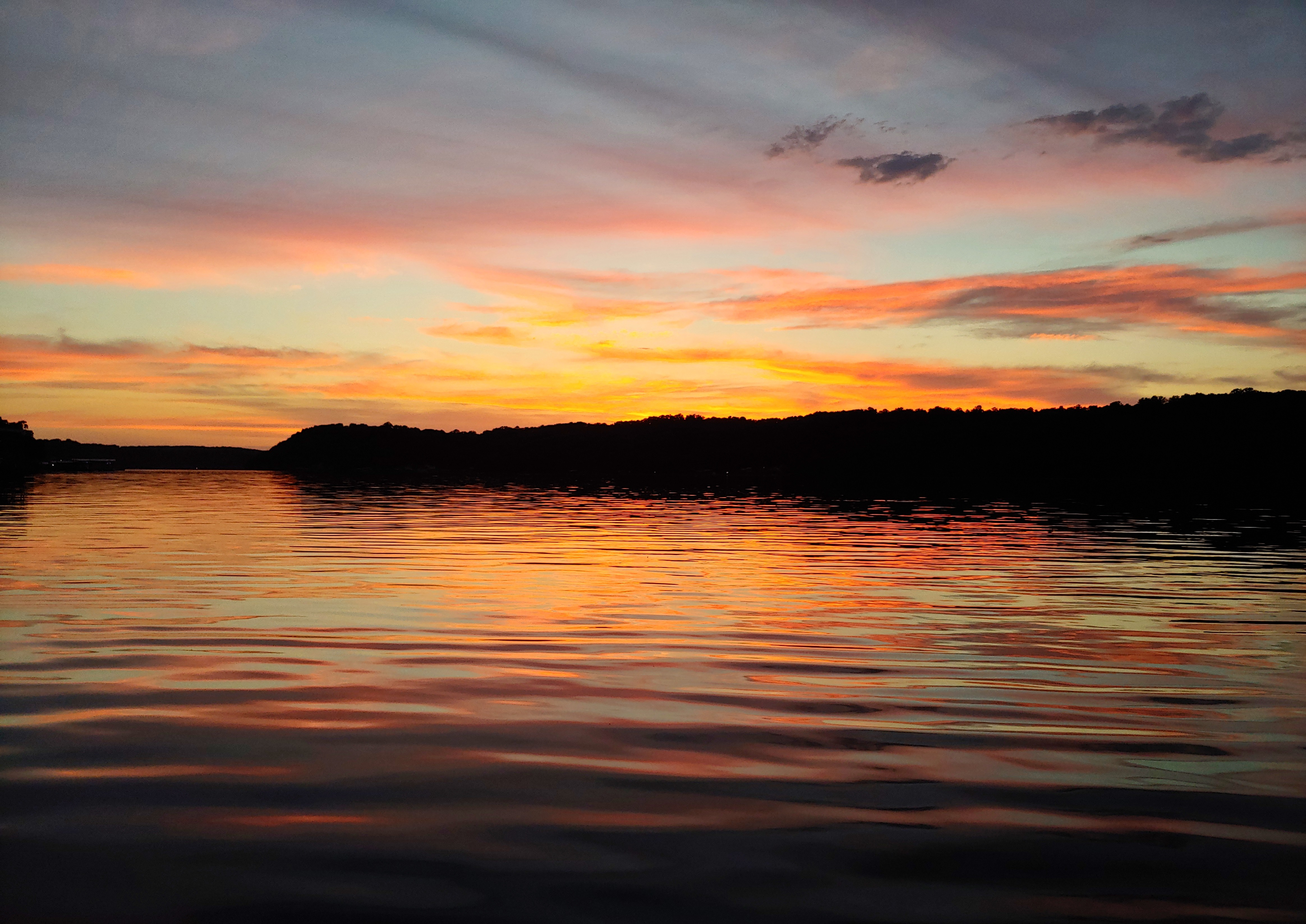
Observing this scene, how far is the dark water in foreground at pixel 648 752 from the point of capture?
15.2ft

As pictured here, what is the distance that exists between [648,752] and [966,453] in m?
145

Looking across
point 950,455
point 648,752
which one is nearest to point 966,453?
point 950,455

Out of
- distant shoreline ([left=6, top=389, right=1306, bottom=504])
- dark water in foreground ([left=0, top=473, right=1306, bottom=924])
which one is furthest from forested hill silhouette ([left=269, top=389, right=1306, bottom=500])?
dark water in foreground ([left=0, top=473, right=1306, bottom=924])

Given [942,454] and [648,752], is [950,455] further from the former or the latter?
[648,752]

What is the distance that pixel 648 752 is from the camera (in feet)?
22.7

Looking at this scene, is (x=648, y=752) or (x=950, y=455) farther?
(x=950, y=455)

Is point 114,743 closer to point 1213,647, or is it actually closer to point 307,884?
point 307,884

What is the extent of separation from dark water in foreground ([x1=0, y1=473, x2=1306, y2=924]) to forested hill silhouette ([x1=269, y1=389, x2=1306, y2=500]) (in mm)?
61415

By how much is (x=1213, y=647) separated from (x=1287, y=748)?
486 cm

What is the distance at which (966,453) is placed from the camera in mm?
143250

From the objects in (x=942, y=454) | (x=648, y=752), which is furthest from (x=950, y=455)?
(x=648, y=752)

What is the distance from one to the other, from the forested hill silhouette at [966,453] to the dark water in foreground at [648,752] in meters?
61.4

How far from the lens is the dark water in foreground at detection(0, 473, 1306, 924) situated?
182 inches

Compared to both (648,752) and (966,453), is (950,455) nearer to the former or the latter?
(966,453)
